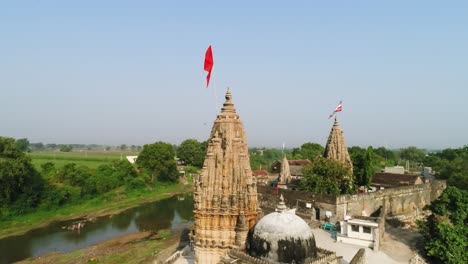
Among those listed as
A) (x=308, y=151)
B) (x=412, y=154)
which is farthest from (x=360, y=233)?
(x=412, y=154)

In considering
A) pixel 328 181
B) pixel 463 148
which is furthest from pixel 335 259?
pixel 463 148

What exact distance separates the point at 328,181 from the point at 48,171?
1633 inches

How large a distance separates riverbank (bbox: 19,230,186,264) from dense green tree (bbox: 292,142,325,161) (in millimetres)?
50677

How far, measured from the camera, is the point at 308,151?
82.8 metres

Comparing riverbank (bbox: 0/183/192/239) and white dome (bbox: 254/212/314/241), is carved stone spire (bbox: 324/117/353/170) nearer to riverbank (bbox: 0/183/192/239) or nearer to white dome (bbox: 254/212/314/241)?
white dome (bbox: 254/212/314/241)

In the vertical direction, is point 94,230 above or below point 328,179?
below

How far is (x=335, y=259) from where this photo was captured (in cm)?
1243

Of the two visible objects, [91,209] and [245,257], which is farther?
[91,209]

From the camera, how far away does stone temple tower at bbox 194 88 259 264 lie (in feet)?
46.9

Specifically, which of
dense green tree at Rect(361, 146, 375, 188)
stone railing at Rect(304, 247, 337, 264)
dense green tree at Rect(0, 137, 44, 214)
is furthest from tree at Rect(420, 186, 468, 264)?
dense green tree at Rect(0, 137, 44, 214)

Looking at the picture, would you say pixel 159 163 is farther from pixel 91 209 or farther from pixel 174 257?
pixel 174 257

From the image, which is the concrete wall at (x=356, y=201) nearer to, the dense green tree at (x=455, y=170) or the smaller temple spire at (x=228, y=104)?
the dense green tree at (x=455, y=170)

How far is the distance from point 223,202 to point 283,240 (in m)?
3.76

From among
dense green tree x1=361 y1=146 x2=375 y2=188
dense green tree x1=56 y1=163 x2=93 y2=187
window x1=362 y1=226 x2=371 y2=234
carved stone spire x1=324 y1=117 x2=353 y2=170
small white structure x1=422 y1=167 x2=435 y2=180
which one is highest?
carved stone spire x1=324 y1=117 x2=353 y2=170
